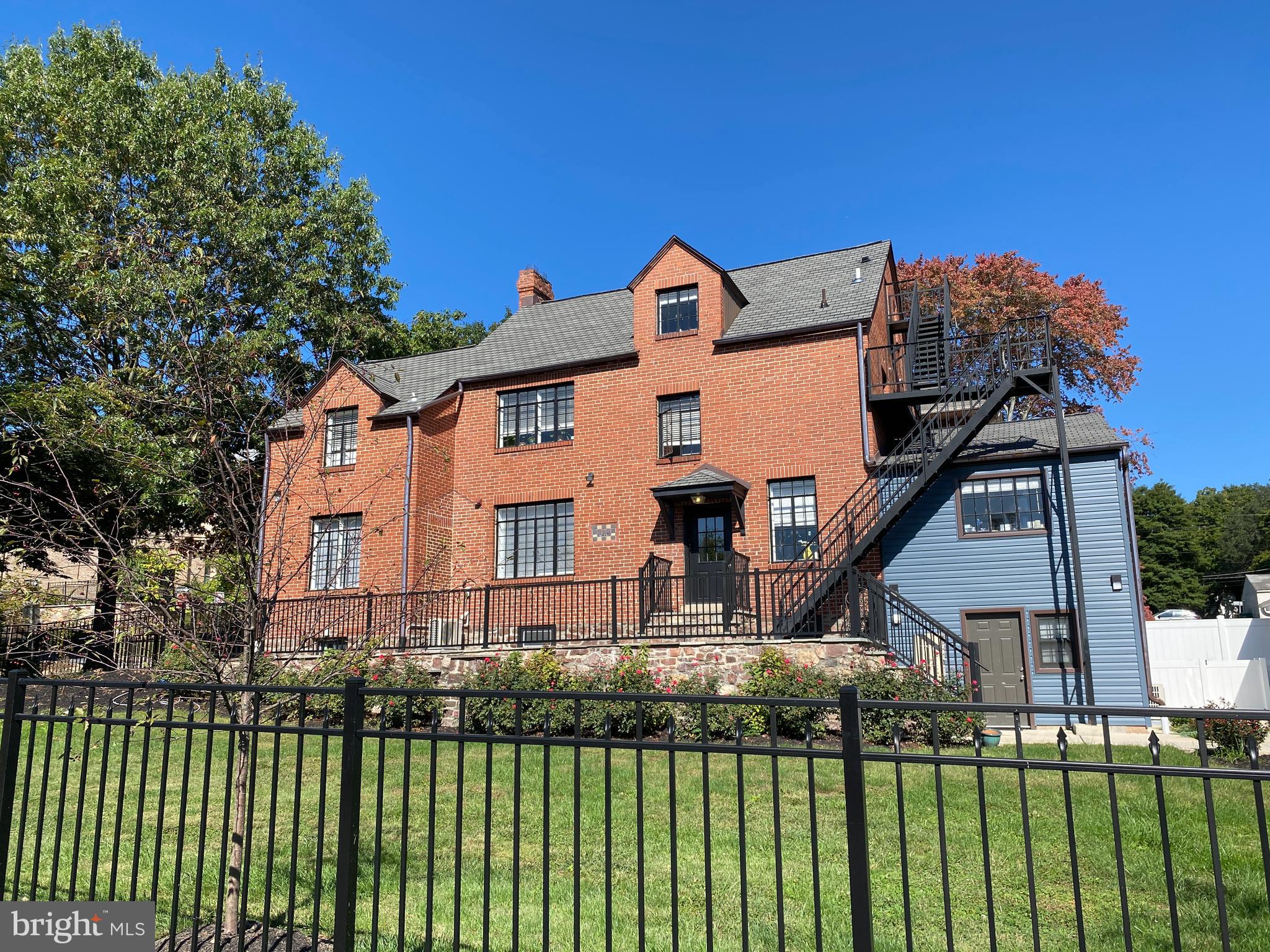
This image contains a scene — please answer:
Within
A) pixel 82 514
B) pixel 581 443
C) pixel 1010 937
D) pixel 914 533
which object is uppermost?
pixel 581 443

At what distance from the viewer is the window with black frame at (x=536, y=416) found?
21891mm

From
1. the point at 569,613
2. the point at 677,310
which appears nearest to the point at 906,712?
the point at 569,613

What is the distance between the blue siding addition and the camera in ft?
57.0

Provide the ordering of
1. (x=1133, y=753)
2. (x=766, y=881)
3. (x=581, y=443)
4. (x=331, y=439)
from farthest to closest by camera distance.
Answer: (x=331, y=439) → (x=581, y=443) → (x=1133, y=753) → (x=766, y=881)

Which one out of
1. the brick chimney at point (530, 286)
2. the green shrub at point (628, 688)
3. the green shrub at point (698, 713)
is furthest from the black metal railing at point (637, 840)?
the brick chimney at point (530, 286)

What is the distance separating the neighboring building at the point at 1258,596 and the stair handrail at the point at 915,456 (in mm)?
20425

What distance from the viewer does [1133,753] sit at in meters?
10.9

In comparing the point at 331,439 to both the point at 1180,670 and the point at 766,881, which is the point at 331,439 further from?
the point at 1180,670

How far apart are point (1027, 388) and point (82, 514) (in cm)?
1782

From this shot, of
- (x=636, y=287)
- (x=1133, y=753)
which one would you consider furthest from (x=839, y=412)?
(x=1133, y=753)

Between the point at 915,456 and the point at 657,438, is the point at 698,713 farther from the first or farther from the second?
the point at 657,438

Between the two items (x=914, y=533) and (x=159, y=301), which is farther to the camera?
(x=159, y=301)

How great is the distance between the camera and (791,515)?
1917 centimetres

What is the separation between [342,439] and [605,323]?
26.1 feet
